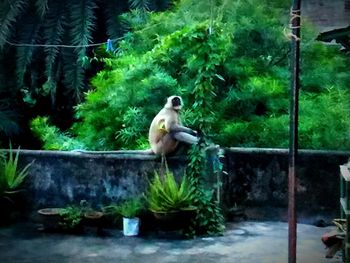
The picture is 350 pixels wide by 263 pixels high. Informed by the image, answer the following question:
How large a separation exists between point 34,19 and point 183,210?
3.56 metres

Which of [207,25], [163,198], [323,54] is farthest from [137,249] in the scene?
[323,54]

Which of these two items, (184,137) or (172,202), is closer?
(172,202)

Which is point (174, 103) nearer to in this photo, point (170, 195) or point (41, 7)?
point (170, 195)

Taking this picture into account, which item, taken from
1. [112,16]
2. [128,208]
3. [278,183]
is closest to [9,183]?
[128,208]

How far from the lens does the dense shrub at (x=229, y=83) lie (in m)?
7.86

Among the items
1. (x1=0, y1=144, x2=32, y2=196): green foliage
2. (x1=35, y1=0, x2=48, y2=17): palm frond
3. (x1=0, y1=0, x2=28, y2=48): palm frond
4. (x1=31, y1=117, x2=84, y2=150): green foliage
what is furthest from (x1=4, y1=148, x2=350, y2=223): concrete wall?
(x1=35, y1=0, x2=48, y2=17): palm frond

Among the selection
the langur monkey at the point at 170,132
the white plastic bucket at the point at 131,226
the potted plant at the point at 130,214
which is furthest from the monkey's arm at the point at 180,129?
the white plastic bucket at the point at 131,226

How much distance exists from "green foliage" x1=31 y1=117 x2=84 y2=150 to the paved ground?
176 cm

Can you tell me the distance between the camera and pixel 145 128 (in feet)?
26.7

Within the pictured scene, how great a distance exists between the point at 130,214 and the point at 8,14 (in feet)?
10.6

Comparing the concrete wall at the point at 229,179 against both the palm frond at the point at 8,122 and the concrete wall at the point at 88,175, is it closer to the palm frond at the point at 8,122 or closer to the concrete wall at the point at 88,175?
the concrete wall at the point at 88,175

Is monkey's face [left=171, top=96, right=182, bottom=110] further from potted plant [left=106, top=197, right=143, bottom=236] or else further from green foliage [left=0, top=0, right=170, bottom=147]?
green foliage [left=0, top=0, right=170, bottom=147]

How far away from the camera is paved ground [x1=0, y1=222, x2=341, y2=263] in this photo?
5.64m

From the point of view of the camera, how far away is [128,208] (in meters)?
6.60
